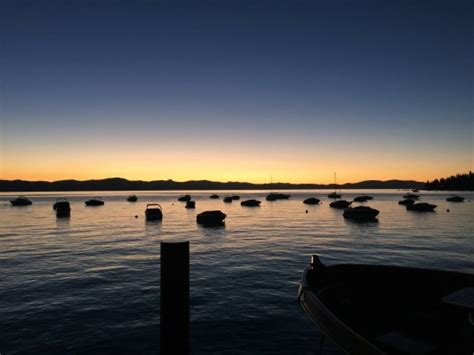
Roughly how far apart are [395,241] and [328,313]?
30165 millimetres

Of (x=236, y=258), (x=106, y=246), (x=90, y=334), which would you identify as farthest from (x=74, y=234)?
(x=90, y=334)

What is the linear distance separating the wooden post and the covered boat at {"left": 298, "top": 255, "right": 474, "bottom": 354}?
3.93 m

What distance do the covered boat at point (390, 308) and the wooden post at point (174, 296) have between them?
393cm

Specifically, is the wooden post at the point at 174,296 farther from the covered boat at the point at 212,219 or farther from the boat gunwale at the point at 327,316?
the covered boat at the point at 212,219

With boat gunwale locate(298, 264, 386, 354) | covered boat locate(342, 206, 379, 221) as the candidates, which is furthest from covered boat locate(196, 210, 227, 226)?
boat gunwale locate(298, 264, 386, 354)

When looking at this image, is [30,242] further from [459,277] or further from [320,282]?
[459,277]

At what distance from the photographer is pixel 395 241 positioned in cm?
3472

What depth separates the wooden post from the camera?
8.17 metres

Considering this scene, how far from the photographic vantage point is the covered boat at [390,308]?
7.60 m

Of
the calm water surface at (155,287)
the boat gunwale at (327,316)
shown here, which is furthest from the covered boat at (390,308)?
the calm water surface at (155,287)

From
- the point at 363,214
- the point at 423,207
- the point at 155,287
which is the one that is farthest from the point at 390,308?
the point at 423,207

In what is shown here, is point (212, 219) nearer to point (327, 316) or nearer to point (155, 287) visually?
point (155, 287)

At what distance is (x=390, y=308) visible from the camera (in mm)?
10469

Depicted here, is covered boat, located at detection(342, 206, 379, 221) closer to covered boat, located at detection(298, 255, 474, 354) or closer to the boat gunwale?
covered boat, located at detection(298, 255, 474, 354)
